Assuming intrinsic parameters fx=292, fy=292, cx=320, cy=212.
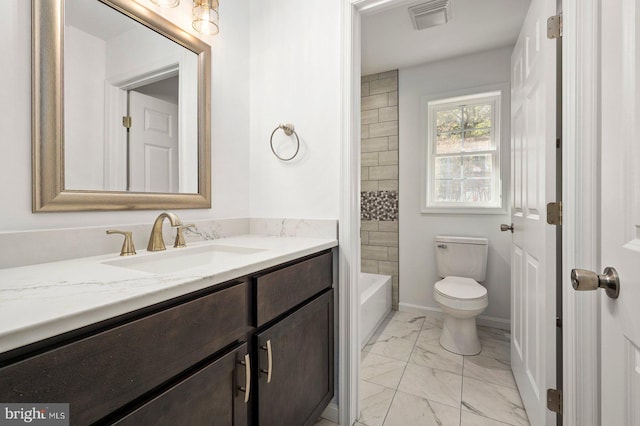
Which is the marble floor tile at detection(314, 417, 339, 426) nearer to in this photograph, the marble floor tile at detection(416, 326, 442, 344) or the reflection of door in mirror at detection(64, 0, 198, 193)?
the marble floor tile at detection(416, 326, 442, 344)

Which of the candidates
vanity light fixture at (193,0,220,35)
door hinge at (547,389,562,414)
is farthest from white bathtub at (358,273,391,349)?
vanity light fixture at (193,0,220,35)

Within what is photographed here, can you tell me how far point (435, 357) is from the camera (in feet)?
6.89

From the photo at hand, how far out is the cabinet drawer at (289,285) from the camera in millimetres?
962

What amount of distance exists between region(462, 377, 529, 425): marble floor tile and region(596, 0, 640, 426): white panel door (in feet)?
3.28

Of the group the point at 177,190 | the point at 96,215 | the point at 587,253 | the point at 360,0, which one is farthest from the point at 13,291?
the point at 360,0

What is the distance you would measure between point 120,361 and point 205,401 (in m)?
0.29

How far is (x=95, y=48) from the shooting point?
1082mm

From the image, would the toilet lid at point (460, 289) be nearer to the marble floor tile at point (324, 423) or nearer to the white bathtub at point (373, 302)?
the white bathtub at point (373, 302)

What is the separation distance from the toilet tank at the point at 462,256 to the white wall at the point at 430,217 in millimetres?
135

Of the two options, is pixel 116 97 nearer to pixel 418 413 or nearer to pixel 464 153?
pixel 418 413

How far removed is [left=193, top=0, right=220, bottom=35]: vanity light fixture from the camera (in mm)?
1374

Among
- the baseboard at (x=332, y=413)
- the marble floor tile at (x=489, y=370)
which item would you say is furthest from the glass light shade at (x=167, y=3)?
the marble floor tile at (x=489, y=370)

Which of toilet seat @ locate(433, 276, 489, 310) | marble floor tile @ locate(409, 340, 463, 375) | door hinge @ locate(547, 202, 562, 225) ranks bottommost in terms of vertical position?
marble floor tile @ locate(409, 340, 463, 375)

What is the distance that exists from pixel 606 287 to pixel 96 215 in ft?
5.05
